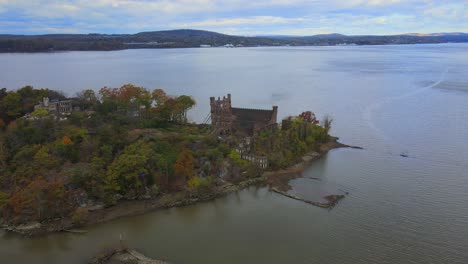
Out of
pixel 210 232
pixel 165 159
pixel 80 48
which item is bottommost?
pixel 210 232

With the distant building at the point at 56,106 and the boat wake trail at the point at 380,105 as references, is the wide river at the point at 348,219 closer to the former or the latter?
the boat wake trail at the point at 380,105

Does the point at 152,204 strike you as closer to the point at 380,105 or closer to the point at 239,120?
the point at 239,120

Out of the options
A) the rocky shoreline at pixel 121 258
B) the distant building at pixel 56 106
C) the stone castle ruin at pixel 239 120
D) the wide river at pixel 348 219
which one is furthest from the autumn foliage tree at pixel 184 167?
the distant building at pixel 56 106

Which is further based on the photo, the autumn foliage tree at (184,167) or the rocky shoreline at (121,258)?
the autumn foliage tree at (184,167)

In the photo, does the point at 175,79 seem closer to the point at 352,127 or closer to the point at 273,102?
the point at 273,102

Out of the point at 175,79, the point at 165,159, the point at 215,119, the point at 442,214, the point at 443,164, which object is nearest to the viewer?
the point at 442,214

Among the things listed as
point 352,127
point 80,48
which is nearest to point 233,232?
point 352,127
